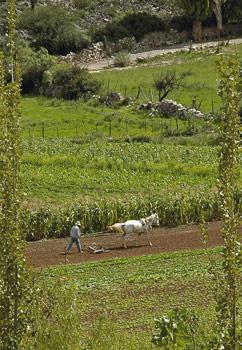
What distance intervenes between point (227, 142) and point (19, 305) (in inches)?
137

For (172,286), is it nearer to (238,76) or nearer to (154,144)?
(238,76)

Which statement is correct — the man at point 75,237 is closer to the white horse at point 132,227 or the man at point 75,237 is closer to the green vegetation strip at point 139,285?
the green vegetation strip at point 139,285

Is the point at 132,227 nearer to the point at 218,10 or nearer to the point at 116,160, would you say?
the point at 116,160

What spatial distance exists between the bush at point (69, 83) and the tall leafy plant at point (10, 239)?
1705 inches

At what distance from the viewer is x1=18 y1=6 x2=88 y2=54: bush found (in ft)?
224

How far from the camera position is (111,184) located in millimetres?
35281

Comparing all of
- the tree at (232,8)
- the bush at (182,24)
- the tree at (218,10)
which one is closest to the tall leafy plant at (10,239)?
the tree at (218,10)

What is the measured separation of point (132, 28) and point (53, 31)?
23.8ft

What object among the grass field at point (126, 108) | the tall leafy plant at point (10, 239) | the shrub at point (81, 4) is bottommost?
the grass field at point (126, 108)

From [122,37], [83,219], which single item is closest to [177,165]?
[83,219]

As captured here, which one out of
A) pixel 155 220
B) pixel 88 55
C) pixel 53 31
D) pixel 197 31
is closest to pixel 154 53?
pixel 197 31

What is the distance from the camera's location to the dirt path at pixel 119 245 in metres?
26.4

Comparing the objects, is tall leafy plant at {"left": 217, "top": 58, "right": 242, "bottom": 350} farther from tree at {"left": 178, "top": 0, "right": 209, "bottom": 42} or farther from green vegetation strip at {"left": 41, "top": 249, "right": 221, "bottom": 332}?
tree at {"left": 178, "top": 0, "right": 209, "bottom": 42}

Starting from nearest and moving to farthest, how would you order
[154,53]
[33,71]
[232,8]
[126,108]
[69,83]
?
[126,108] < [69,83] < [33,71] < [154,53] < [232,8]
